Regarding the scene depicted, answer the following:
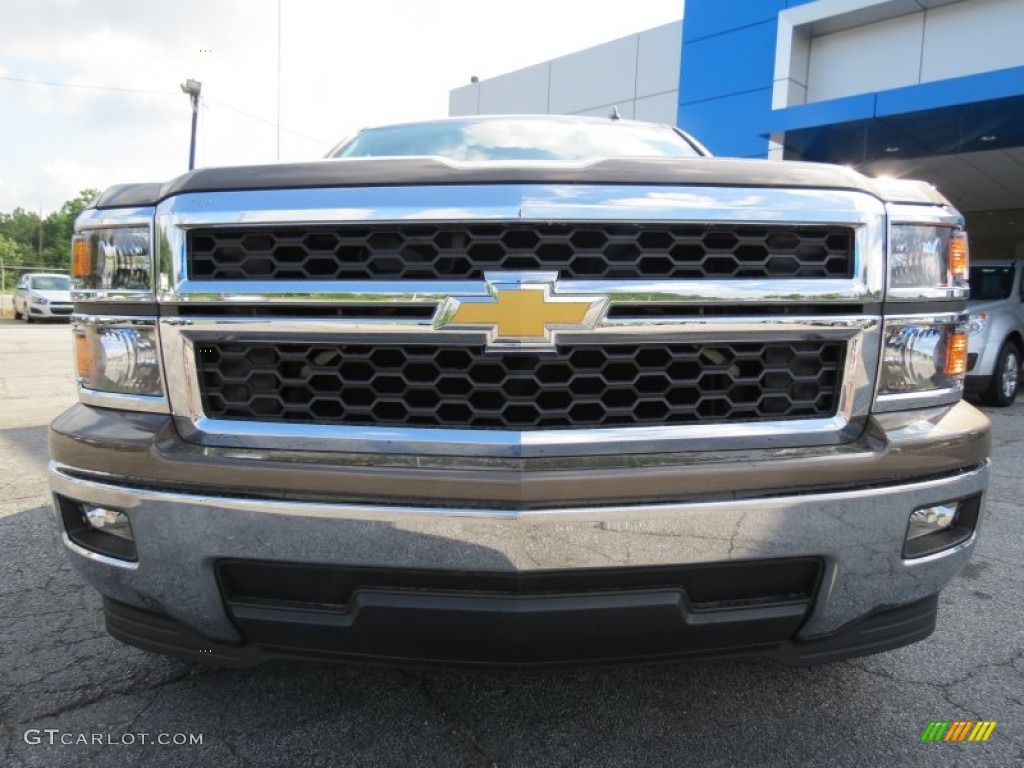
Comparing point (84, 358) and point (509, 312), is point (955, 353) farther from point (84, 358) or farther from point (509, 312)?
point (84, 358)

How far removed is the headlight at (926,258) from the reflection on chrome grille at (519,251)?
133 millimetres

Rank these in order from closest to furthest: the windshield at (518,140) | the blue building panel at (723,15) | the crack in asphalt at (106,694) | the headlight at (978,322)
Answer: the crack in asphalt at (106,694) → the windshield at (518,140) → the headlight at (978,322) → the blue building panel at (723,15)

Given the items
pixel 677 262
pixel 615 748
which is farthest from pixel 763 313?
pixel 615 748

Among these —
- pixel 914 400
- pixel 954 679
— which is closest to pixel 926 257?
pixel 914 400

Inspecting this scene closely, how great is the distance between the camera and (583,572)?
1498 millimetres

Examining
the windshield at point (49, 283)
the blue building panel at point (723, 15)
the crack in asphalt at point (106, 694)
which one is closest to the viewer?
the crack in asphalt at point (106, 694)

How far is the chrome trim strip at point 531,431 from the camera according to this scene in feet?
5.10

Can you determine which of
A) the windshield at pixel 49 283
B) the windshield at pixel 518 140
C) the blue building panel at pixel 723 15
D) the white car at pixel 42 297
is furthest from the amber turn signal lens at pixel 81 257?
the windshield at pixel 49 283

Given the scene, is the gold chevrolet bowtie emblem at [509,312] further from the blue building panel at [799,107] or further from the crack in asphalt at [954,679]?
the blue building panel at [799,107]

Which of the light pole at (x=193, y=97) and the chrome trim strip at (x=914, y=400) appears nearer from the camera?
the chrome trim strip at (x=914, y=400)

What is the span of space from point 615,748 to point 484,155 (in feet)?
7.15

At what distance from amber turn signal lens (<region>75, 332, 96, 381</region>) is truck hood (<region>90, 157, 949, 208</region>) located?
0.34m

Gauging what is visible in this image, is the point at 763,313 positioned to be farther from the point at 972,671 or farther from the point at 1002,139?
the point at 1002,139

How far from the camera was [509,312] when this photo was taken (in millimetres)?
1528
